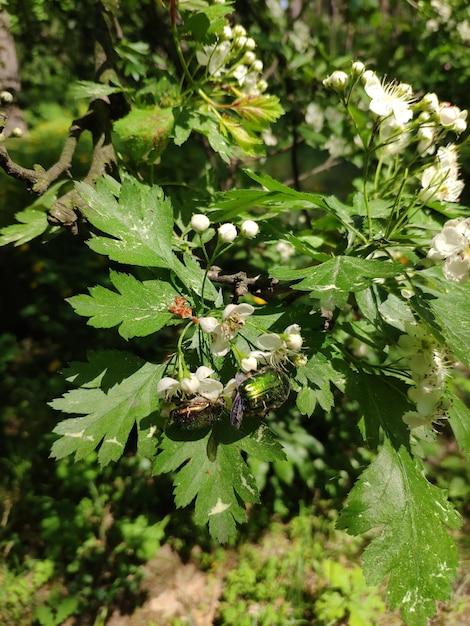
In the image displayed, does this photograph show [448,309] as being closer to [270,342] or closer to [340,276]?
[340,276]

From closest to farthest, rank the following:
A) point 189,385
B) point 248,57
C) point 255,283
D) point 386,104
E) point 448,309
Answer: point 189,385, point 448,309, point 386,104, point 255,283, point 248,57

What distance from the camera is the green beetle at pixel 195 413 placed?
2.99ft

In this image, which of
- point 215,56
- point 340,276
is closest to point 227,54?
point 215,56

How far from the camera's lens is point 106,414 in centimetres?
100

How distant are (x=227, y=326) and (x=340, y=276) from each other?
248 mm

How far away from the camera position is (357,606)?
7.18 feet

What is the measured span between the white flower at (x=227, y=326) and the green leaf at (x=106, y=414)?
0.19 metres

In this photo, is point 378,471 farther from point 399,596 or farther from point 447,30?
point 447,30

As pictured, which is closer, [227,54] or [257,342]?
[257,342]

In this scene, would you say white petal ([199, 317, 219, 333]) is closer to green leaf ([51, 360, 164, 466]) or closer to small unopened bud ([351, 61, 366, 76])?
green leaf ([51, 360, 164, 466])

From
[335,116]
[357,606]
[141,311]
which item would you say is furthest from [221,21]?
[357,606]

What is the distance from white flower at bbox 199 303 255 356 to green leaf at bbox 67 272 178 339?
12cm

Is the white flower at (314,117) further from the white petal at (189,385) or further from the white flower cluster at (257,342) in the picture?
the white petal at (189,385)

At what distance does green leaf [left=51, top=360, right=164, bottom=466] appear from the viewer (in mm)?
975
